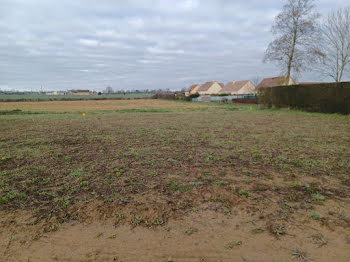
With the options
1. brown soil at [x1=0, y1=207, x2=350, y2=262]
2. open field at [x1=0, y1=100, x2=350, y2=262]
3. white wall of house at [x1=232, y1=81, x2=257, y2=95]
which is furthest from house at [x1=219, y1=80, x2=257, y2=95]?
brown soil at [x1=0, y1=207, x2=350, y2=262]

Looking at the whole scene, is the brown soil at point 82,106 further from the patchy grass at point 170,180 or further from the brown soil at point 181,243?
the brown soil at point 181,243

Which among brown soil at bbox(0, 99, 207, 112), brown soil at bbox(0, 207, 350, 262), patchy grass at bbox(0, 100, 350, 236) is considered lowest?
brown soil at bbox(0, 207, 350, 262)

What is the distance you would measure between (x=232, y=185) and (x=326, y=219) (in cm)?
135

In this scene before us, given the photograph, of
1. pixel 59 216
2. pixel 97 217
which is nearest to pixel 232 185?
pixel 97 217

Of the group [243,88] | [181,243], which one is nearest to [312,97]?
[181,243]

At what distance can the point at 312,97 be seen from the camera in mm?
18719

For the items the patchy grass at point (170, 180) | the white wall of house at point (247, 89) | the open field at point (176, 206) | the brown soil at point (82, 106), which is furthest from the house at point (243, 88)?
the open field at point (176, 206)

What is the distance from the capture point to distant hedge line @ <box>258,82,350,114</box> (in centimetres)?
1635

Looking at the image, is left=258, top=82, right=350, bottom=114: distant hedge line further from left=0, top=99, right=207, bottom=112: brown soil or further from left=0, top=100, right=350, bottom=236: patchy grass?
left=0, top=100, right=350, bottom=236: patchy grass

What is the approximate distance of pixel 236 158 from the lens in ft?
18.0

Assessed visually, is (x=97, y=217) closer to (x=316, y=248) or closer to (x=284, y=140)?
(x=316, y=248)

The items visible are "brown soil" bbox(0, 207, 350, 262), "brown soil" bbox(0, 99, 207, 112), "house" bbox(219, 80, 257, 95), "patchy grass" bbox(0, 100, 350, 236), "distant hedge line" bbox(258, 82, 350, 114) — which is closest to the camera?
"brown soil" bbox(0, 207, 350, 262)

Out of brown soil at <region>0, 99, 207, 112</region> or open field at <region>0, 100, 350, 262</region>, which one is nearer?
open field at <region>0, 100, 350, 262</region>

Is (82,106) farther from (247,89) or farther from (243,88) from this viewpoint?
(247,89)
